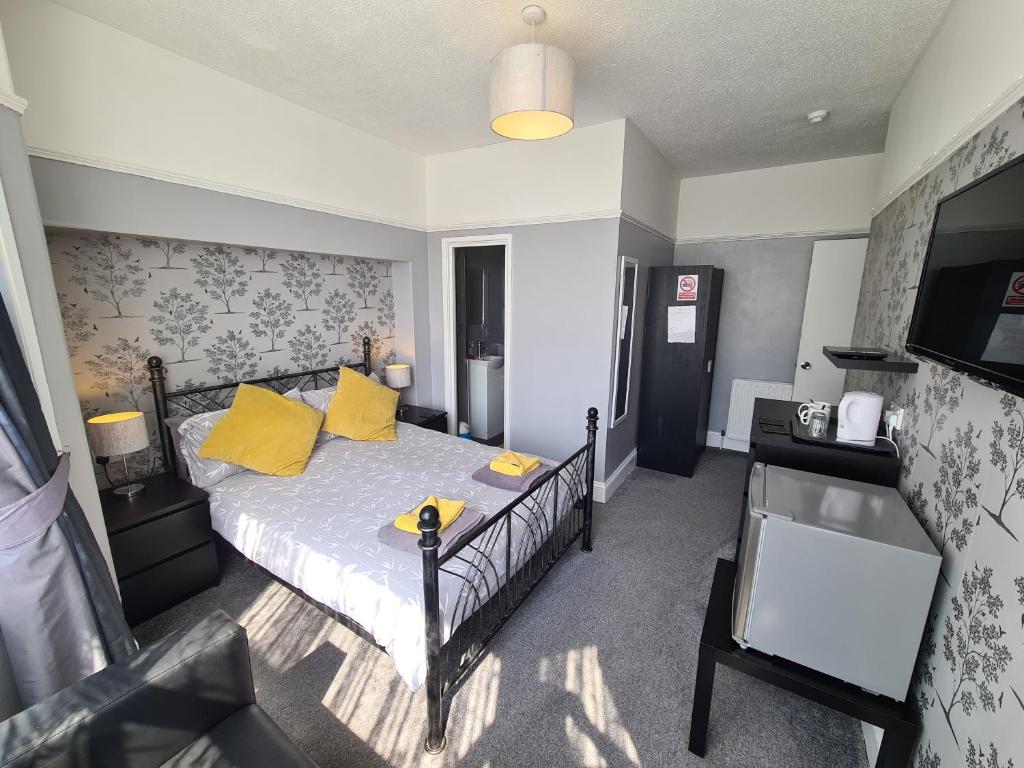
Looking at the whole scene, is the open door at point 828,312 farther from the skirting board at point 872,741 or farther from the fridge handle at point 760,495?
the skirting board at point 872,741

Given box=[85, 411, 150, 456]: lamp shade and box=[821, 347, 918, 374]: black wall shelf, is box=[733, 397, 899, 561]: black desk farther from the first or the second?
box=[85, 411, 150, 456]: lamp shade

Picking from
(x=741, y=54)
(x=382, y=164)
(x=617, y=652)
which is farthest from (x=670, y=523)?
(x=382, y=164)

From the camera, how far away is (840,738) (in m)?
1.67

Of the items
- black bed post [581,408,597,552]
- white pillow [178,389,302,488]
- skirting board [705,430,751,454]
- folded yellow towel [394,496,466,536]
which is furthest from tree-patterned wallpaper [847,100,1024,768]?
white pillow [178,389,302,488]

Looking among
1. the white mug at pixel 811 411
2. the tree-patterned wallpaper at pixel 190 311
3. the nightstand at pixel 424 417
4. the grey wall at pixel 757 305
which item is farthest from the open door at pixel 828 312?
the tree-patterned wallpaper at pixel 190 311

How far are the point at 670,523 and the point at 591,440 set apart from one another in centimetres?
107

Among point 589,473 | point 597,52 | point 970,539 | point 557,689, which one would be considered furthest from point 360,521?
point 597,52

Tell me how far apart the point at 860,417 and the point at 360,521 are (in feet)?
7.57

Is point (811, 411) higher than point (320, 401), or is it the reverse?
point (811, 411)

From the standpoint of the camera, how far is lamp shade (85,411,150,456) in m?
2.05

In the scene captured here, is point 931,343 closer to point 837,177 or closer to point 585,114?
point 585,114

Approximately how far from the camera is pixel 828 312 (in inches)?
147

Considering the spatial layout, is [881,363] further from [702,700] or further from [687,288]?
[687,288]

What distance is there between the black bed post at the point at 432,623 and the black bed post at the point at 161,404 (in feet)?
6.80
